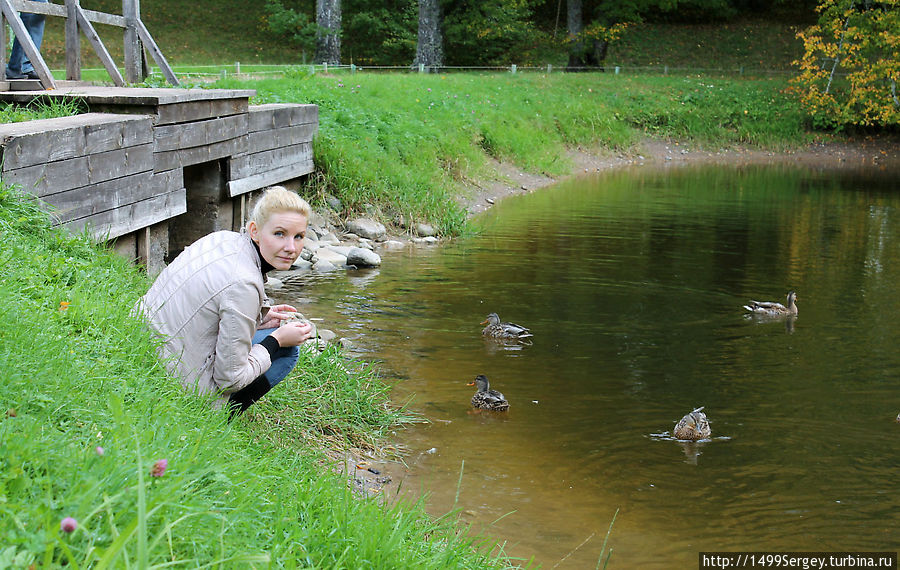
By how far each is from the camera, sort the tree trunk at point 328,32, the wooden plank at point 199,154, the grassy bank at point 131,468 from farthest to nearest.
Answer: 1. the tree trunk at point 328,32
2. the wooden plank at point 199,154
3. the grassy bank at point 131,468

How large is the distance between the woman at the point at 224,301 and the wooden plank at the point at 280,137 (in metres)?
8.30

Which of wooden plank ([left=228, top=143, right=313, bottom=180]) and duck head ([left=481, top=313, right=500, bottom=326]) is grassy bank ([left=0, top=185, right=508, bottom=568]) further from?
wooden plank ([left=228, top=143, right=313, bottom=180])

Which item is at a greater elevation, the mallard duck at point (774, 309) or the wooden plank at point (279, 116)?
the wooden plank at point (279, 116)

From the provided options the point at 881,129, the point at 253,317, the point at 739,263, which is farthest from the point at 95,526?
the point at 881,129

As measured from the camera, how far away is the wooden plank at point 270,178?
495 inches

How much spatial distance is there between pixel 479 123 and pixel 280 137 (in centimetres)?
985

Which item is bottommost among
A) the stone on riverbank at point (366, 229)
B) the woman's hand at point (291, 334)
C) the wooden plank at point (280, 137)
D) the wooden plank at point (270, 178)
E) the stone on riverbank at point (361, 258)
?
the stone on riverbank at point (361, 258)

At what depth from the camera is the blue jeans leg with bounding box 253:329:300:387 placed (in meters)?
5.21

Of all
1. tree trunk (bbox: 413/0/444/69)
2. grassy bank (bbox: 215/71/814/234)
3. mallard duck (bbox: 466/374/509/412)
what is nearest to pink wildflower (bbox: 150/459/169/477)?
mallard duck (bbox: 466/374/509/412)

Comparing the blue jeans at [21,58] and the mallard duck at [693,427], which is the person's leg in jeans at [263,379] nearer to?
the mallard duck at [693,427]

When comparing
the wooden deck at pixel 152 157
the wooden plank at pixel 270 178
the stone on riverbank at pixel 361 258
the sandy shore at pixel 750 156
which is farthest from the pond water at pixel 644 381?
the sandy shore at pixel 750 156

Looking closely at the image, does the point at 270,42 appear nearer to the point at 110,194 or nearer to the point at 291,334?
the point at 110,194

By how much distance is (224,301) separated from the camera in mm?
4664

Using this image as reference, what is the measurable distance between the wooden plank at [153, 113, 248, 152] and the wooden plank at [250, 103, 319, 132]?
0.54 metres
